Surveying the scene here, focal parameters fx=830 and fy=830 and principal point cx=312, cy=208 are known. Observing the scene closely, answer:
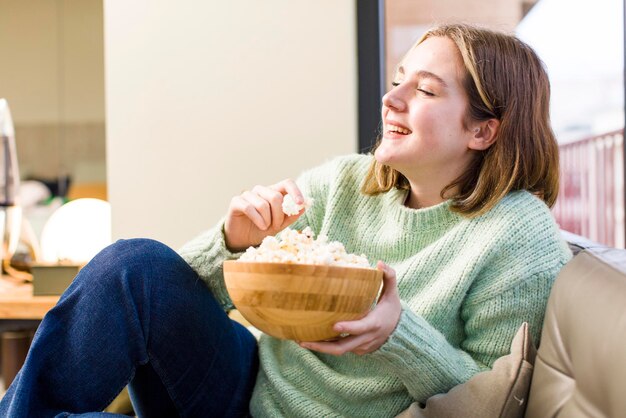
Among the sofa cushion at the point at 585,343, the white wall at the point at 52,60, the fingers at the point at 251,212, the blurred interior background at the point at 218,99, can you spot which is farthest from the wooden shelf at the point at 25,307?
the white wall at the point at 52,60

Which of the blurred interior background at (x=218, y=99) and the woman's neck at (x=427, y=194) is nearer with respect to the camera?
the woman's neck at (x=427, y=194)

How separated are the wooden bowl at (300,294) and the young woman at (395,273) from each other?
140 mm

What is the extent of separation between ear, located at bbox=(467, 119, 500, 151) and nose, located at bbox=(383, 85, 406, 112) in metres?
0.16

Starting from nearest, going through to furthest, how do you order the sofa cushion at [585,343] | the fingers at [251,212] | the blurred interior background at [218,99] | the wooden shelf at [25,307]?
the sofa cushion at [585,343]
the fingers at [251,212]
the wooden shelf at [25,307]
the blurred interior background at [218,99]

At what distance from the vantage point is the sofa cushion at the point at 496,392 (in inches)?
50.0

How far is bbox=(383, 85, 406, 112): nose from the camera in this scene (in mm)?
1523

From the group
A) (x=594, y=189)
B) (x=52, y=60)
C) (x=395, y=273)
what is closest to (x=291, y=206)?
(x=395, y=273)

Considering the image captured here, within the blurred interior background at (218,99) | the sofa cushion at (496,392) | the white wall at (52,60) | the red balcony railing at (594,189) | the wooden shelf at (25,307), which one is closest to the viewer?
the sofa cushion at (496,392)

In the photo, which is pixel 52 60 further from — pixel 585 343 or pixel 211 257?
pixel 585 343

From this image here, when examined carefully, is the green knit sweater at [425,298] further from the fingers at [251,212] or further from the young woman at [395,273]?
the fingers at [251,212]

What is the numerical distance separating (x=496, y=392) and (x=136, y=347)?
0.60 m

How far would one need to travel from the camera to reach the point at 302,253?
112cm

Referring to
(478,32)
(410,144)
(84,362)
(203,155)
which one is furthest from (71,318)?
(203,155)

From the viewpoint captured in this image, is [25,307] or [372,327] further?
[25,307]
